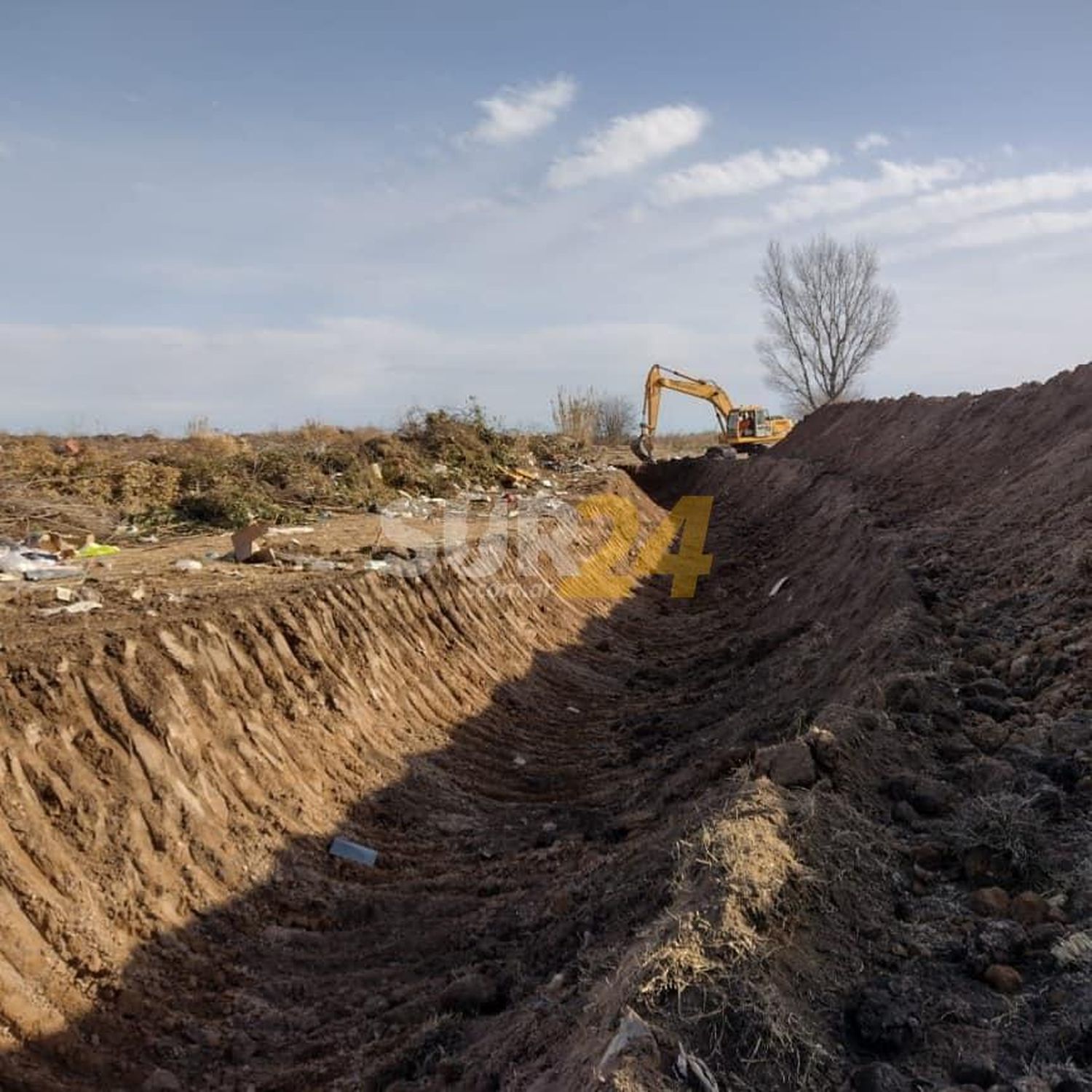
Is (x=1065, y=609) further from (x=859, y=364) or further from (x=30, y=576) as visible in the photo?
(x=859, y=364)

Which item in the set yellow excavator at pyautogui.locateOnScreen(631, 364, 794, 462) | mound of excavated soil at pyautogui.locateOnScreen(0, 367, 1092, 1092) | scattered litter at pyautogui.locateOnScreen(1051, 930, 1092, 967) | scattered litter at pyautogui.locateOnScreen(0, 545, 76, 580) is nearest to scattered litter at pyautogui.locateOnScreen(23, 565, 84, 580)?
scattered litter at pyautogui.locateOnScreen(0, 545, 76, 580)

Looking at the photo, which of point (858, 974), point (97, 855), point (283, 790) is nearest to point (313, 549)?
point (283, 790)

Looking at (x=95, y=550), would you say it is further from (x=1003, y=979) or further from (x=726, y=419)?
(x=726, y=419)

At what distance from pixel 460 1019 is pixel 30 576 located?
6.22 metres

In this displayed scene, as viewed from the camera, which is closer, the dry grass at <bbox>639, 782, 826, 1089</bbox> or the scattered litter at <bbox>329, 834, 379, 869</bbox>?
the dry grass at <bbox>639, 782, 826, 1089</bbox>

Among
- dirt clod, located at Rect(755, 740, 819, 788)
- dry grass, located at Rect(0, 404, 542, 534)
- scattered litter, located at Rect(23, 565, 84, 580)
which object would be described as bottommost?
dirt clod, located at Rect(755, 740, 819, 788)

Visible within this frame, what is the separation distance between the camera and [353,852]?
6.00m

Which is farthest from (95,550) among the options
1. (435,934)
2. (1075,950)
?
(1075,950)

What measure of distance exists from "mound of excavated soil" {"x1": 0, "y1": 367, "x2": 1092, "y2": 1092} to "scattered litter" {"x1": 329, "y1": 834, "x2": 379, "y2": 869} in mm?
97

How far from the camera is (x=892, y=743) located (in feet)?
16.0

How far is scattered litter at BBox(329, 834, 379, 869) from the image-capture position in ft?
19.6

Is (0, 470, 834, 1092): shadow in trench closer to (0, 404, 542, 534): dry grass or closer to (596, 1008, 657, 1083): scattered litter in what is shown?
(596, 1008, 657, 1083): scattered litter

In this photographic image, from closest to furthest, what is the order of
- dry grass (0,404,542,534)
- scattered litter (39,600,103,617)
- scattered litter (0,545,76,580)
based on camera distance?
scattered litter (39,600,103,617) < scattered litter (0,545,76,580) < dry grass (0,404,542,534)

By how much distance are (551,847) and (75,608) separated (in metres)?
4.11
